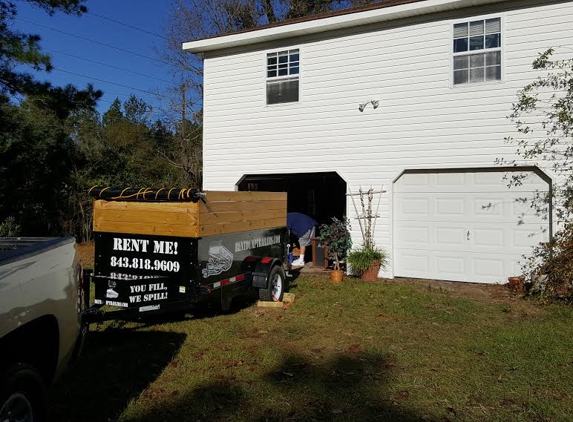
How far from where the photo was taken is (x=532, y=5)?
899 cm

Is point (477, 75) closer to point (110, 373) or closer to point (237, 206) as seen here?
point (237, 206)

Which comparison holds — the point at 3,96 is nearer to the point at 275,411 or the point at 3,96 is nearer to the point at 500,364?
the point at 275,411

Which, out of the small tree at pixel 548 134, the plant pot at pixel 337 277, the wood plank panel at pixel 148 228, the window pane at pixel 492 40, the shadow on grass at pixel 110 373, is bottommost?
the shadow on grass at pixel 110 373

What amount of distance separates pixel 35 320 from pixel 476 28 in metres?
9.54

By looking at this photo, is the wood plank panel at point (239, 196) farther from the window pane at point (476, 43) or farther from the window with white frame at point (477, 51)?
the window pane at point (476, 43)

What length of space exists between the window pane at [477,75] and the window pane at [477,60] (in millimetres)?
99

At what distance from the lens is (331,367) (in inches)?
193

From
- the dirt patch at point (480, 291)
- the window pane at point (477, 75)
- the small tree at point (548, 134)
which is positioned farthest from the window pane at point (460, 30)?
the dirt patch at point (480, 291)

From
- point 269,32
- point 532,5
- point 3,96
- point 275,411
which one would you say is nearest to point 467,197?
point 532,5

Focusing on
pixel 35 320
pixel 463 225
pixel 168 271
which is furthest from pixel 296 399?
pixel 463 225

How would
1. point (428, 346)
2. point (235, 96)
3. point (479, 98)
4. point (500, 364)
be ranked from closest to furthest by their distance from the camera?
point (500, 364) < point (428, 346) < point (479, 98) < point (235, 96)

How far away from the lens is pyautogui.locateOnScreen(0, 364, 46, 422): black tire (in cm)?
262

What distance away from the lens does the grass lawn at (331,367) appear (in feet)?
12.7

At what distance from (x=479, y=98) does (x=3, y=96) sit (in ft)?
35.7
